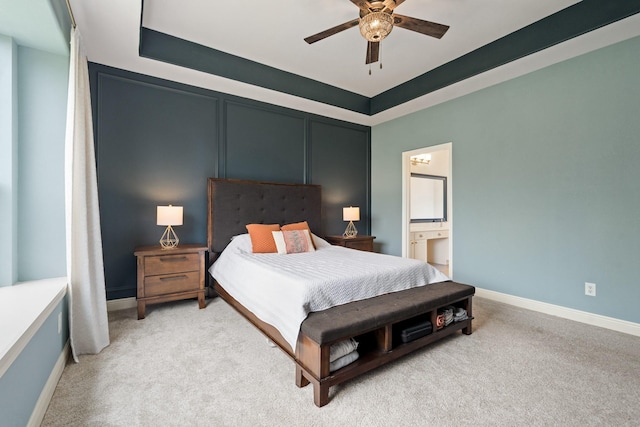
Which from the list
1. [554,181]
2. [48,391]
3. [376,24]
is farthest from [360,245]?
[48,391]

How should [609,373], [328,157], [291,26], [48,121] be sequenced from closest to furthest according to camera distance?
[609,373], [48,121], [291,26], [328,157]

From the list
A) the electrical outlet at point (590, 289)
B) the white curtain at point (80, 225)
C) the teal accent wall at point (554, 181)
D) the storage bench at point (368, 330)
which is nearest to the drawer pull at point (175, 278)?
the white curtain at point (80, 225)

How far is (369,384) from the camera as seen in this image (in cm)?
182

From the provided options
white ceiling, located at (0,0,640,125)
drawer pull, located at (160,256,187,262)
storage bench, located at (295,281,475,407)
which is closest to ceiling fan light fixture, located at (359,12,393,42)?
white ceiling, located at (0,0,640,125)

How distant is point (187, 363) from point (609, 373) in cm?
290

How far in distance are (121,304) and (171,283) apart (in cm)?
69

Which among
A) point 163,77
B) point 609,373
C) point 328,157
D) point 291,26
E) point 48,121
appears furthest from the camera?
point 328,157

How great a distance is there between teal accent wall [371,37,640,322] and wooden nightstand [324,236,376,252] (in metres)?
1.25

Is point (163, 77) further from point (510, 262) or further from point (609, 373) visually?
point (609, 373)

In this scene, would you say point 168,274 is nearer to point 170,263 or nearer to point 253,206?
point 170,263

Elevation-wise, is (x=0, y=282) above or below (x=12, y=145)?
below

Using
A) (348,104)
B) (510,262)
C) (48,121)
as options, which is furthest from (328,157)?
(48,121)

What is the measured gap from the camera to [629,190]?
2.63 metres

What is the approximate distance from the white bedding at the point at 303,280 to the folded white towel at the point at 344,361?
0.87ft
